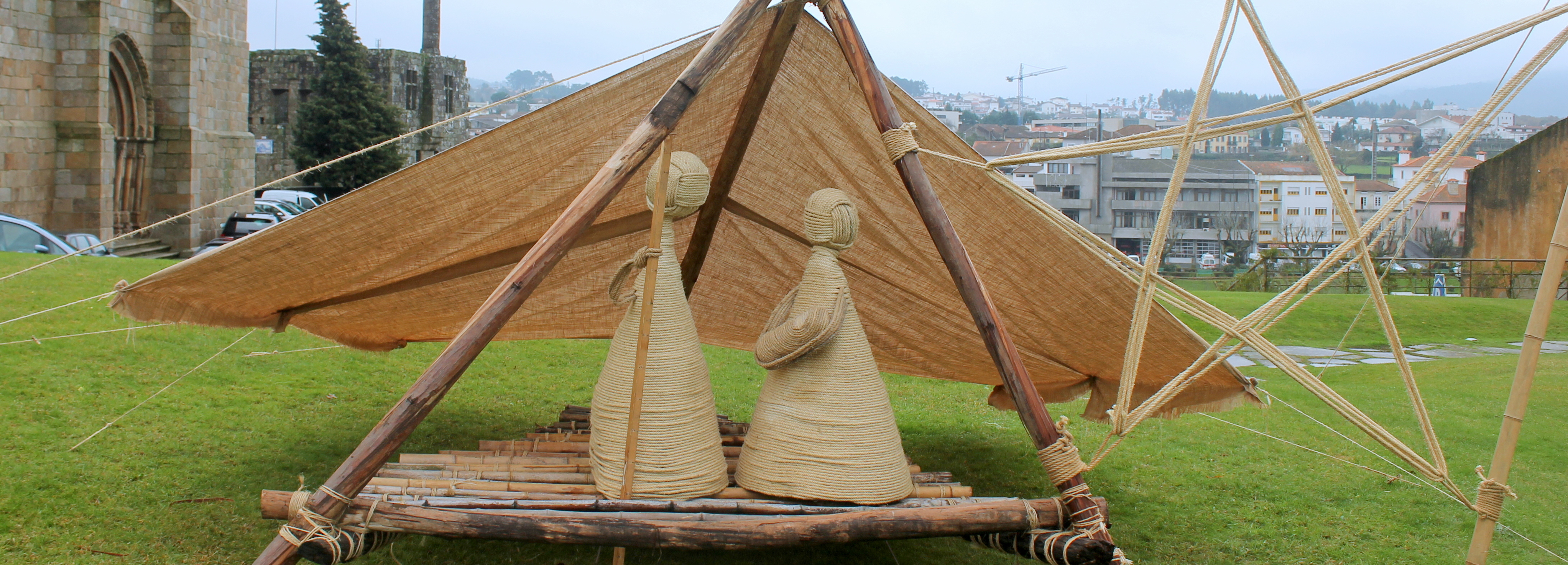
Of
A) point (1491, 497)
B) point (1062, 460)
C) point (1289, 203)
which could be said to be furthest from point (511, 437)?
point (1289, 203)

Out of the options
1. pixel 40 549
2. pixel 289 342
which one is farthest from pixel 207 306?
pixel 289 342

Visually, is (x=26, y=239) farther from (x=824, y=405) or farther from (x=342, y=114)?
(x=342, y=114)

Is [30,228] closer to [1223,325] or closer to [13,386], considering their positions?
[13,386]

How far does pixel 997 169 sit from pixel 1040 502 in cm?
118

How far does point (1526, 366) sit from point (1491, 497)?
0.39m

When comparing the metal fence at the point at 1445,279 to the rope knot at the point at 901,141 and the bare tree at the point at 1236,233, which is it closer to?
the rope knot at the point at 901,141

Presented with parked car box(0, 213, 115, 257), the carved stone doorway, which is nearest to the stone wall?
the carved stone doorway

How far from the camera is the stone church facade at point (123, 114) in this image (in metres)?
14.6

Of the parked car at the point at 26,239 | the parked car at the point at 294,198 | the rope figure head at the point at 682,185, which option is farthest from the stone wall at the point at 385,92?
the rope figure head at the point at 682,185

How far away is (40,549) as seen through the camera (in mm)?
3373

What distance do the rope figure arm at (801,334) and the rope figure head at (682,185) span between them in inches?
20.2

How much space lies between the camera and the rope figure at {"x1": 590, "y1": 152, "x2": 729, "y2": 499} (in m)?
3.02

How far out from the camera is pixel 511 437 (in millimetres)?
5301

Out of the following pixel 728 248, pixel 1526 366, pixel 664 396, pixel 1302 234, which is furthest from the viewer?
pixel 1302 234
